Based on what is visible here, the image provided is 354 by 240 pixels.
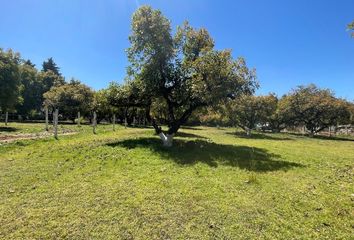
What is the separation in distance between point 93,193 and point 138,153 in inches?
197

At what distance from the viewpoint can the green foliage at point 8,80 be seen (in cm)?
2730

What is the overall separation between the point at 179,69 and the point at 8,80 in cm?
2091

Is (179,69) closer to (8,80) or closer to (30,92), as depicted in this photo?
(8,80)

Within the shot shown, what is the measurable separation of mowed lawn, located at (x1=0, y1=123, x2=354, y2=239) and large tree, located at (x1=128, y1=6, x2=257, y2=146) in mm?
4072

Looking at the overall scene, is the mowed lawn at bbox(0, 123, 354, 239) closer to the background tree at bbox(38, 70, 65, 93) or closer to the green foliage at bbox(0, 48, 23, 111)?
the green foliage at bbox(0, 48, 23, 111)

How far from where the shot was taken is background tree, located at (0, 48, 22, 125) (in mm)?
27297

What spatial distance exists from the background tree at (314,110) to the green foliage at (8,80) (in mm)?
37413

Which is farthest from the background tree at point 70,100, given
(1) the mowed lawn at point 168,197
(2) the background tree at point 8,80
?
(1) the mowed lawn at point 168,197

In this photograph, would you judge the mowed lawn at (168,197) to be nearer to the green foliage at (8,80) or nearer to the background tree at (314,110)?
the green foliage at (8,80)

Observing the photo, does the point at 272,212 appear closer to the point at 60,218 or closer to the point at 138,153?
the point at 60,218

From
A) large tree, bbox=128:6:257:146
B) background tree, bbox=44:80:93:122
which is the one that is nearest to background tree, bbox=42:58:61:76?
background tree, bbox=44:80:93:122

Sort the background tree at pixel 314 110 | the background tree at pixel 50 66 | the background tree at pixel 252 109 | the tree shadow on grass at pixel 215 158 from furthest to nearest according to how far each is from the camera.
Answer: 1. the background tree at pixel 50 66
2. the background tree at pixel 314 110
3. the background tree at pixel 252 109
4. the tree shadow on grass at pixel 215 158

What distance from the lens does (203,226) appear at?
214 inches

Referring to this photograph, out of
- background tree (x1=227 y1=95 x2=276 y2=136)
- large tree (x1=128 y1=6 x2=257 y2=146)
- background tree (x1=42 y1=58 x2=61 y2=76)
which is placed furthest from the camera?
background tree (x1=42 y1=58 x2=61 y2=76)
